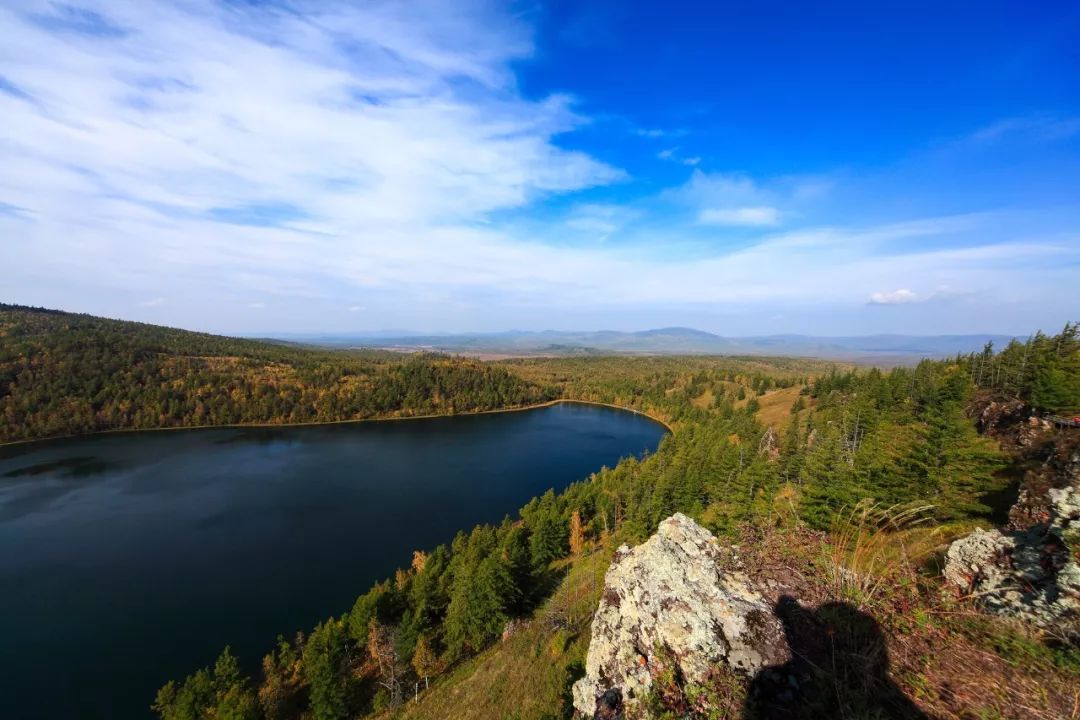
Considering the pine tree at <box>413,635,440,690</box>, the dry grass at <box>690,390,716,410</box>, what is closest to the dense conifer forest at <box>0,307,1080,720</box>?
the pine tree at <box>413,635,440,690</box>

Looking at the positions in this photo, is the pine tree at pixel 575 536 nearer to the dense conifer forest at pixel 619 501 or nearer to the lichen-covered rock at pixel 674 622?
the dense conifer forest at pixel 619 501

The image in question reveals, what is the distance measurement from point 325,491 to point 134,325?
6241 inches

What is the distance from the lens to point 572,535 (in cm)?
3756

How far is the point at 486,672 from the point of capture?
20.0m

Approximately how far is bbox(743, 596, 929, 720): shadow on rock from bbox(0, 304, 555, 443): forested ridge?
113194 millimetres

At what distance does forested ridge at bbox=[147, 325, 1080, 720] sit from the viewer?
18.1m

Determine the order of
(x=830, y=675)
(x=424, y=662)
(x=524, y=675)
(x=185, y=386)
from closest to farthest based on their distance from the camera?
1. (x=830, y=675)
2. (x=524, y=675)
3. (x=424, y=662)
4. (x=185, y=386)

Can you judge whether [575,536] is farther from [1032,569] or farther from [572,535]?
[1032,569]

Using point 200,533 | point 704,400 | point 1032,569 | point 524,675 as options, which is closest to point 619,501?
point 524,675

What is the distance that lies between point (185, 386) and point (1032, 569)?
432 feet

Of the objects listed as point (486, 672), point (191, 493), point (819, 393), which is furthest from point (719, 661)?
point (819, 393)

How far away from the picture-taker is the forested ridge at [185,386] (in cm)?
8762

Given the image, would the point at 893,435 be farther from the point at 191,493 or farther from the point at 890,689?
the point at 191,493

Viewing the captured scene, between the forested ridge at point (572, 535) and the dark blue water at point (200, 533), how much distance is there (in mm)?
5069
